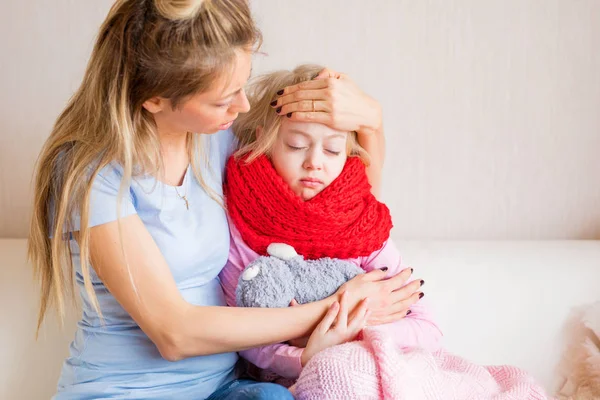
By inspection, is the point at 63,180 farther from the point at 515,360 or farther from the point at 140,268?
the point at 515,360

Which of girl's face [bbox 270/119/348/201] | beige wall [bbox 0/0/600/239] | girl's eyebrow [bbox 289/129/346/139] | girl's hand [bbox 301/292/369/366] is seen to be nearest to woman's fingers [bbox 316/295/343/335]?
girl's hand [bbox 301/292/369/366]

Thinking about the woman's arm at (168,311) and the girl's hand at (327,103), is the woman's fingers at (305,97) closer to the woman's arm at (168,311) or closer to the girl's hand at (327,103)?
the girl's hand at (327,103)

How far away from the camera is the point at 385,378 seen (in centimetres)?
118

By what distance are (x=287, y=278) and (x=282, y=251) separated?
6cm

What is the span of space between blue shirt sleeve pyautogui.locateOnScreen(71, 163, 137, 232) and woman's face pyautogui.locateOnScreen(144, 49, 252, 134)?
13 cm

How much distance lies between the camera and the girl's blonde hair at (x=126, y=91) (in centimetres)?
110

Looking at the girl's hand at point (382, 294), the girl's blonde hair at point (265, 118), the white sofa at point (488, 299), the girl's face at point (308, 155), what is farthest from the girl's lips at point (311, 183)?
the white sofa at point (488, 299)

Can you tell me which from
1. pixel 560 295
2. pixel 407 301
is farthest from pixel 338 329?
pixel 560 295

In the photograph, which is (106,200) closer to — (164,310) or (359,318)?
(164,310)

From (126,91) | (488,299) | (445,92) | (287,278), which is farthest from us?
(445,92)

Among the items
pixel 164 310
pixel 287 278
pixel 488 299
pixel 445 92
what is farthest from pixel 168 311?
pixel 445 92

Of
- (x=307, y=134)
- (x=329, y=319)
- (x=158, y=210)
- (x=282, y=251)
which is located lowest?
(x=329, y=319)

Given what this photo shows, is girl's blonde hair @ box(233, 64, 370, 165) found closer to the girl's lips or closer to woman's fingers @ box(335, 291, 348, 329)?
the girl's lips

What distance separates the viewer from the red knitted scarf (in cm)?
138
